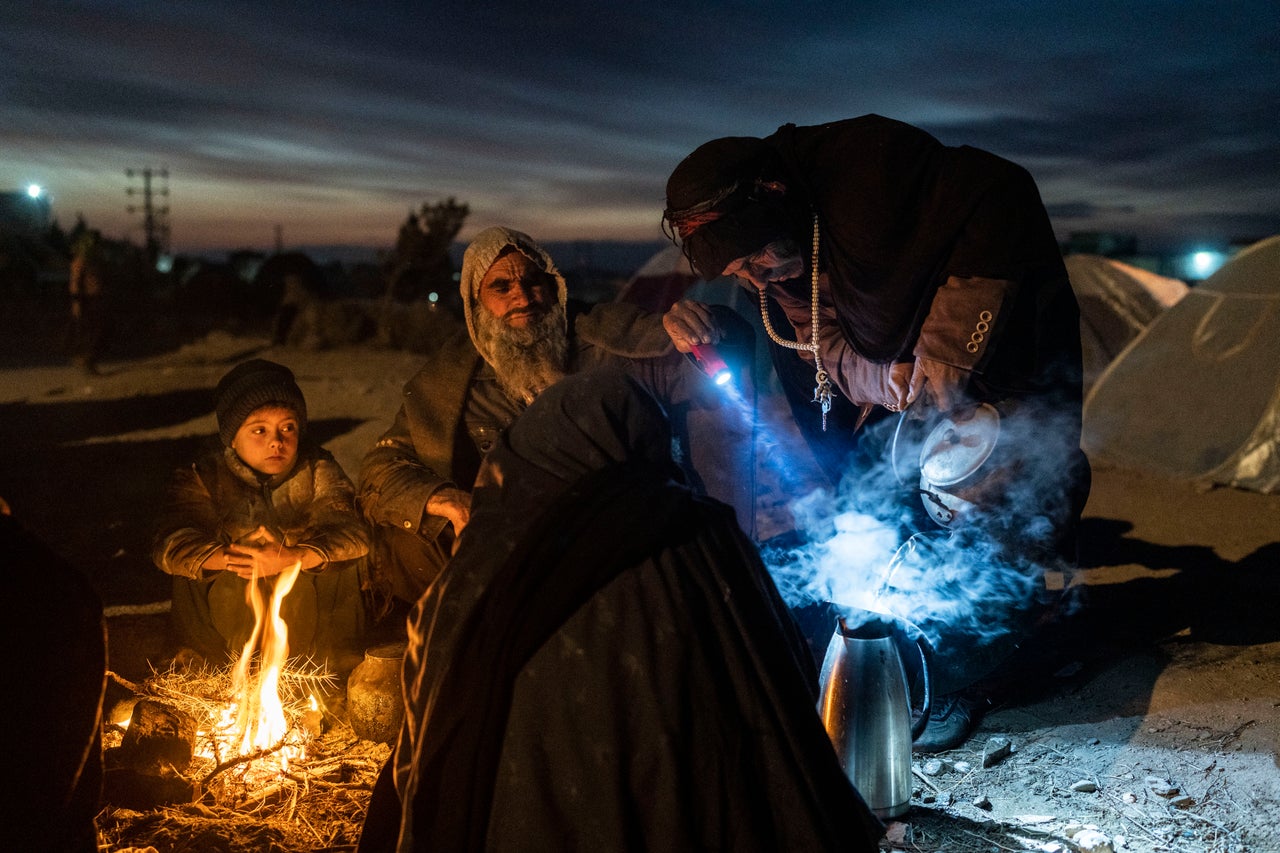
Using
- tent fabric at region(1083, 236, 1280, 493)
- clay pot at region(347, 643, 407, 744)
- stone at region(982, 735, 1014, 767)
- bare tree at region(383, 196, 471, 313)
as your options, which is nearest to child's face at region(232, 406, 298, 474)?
clay pot at region(347, 643, 407, 744)

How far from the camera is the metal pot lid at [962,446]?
3.34 m

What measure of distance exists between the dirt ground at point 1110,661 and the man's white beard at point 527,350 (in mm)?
1301

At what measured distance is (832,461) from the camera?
4.19 meters

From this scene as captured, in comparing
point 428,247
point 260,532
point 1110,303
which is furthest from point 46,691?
point 428,247

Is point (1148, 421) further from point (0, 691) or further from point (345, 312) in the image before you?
point (345, 312)

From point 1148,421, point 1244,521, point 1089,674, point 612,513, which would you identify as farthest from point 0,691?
point 1148,421

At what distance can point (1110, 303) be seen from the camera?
467 inches

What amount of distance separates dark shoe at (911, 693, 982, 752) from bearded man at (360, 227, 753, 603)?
996mm

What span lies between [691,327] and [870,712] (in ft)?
5.14

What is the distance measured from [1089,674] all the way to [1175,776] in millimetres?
879

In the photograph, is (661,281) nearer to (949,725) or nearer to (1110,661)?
(1110,661)

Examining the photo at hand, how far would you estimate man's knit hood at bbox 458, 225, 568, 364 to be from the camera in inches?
157

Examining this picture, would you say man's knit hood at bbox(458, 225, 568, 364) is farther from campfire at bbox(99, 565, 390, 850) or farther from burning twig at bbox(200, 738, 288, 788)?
burning twig at bbox(200, 738, 288, 788)

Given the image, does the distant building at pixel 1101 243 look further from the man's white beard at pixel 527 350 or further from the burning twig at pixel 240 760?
the burning twig at pixel 240 760
